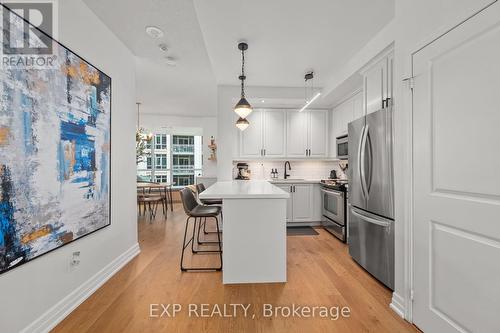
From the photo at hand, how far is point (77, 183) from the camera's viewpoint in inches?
73.7

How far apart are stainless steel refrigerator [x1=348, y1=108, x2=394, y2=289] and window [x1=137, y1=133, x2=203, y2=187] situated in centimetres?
556

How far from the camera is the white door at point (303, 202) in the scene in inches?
167

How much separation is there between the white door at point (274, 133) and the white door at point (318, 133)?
1.94 ft

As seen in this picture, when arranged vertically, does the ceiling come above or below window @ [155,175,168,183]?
above

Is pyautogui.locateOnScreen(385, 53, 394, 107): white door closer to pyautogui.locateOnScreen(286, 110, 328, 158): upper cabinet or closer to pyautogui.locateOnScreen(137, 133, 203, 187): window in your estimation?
pyautogui.locateOnScreen(286, 110, 328, 158): upper cabinet

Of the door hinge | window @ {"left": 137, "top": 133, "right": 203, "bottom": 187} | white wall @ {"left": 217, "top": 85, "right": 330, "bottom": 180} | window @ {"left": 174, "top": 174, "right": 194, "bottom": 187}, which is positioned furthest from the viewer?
window @ {"left": 174, "top": 174, "right": 194, "bottom": 187}

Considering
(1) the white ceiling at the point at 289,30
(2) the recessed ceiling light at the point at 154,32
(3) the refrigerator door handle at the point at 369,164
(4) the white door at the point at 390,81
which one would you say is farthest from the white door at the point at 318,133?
(2) the recessed ceiling light at the point at 154,32

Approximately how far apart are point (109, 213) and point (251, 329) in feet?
6.07

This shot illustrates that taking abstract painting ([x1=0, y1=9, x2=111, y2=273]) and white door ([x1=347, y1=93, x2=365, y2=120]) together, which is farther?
white door ([x1=347, y1=93, x2=365, y2=120])

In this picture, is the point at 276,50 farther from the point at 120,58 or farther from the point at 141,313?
the point at 141,313

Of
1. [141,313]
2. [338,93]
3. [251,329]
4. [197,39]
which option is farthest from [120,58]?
[338,93]

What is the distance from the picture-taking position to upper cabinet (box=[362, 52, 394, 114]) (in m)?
2.24

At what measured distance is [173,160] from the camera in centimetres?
725

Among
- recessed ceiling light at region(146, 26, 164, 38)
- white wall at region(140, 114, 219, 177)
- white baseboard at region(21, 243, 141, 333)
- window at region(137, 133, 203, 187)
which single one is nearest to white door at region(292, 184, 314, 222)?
white baseboard at region(21, 243, 141, 333)
